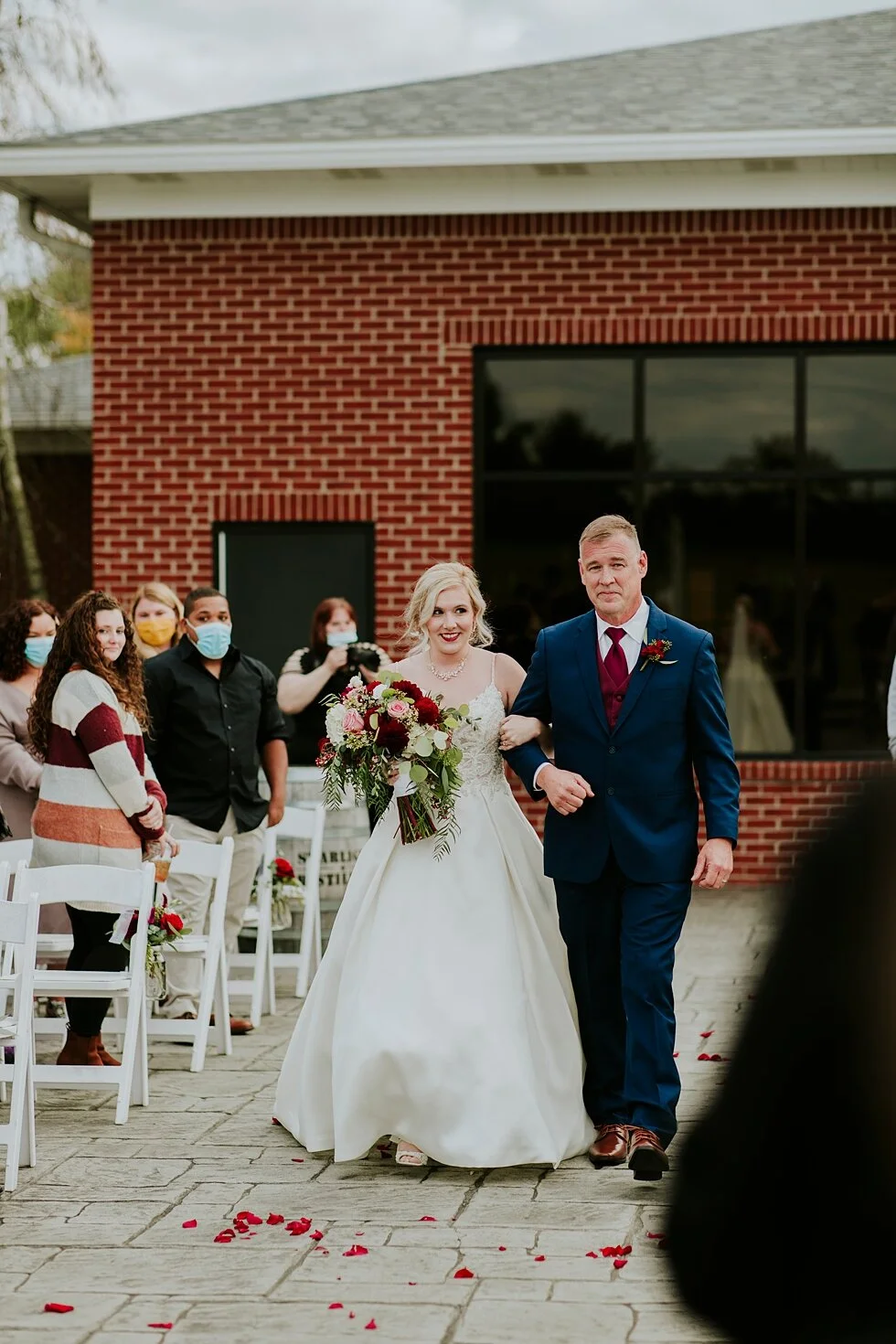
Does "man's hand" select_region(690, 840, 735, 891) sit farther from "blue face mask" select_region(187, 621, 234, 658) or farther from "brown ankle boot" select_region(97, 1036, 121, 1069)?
"blue face mask" select_region(187, 621, 234, 658)

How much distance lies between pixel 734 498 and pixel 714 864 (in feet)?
22.7

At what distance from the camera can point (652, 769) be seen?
624cm

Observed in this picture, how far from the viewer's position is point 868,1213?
1545 millimetres

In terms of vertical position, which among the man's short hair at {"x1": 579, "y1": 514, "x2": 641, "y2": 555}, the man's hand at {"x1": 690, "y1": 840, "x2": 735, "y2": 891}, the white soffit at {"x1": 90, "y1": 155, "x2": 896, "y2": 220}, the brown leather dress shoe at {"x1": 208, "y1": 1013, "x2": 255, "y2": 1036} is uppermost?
the white soffit at {"x1": 90, "y1": 155, "x2": 896, "y2": 220}

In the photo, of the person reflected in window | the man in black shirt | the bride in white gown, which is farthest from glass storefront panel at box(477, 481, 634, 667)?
the bride in white gown

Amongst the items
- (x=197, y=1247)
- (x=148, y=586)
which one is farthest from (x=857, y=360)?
(x=197, y=1247)

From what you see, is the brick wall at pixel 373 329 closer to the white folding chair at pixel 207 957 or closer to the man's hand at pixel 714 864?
the white folding chair at pixel 207 957

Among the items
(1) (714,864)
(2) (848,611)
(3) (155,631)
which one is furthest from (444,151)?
(1) (714,864)

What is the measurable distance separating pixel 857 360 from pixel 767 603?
70.2 inches

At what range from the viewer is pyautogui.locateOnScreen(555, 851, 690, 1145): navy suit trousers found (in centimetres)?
611

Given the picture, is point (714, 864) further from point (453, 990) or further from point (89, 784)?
point (89, 784)

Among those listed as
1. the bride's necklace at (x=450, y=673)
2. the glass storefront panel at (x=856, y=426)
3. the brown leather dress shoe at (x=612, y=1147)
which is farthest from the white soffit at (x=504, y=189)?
the brown leather dress shoe at (x=612, y=1147)

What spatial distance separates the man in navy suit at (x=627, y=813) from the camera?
6.14m

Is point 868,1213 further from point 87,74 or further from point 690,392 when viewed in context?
point 87,74
